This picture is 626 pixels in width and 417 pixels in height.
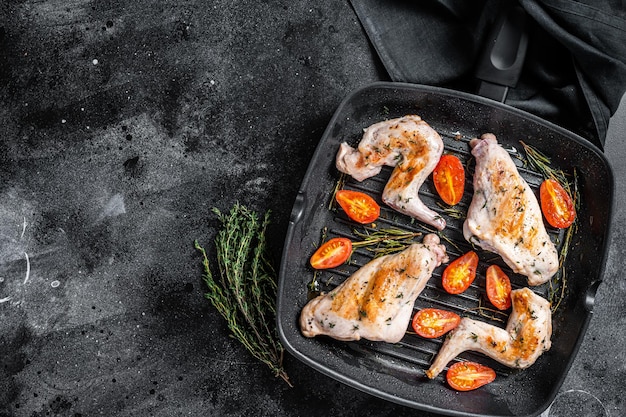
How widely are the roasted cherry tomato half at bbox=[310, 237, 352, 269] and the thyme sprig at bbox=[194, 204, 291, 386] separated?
10.2 inches

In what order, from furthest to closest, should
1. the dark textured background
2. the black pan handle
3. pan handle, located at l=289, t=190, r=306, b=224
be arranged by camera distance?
the dark textured background, the black pan handle, pan handle, located at l=289, t=190, r=306, b=224

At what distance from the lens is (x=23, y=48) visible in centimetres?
336

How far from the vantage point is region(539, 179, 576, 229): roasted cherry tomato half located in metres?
3.08

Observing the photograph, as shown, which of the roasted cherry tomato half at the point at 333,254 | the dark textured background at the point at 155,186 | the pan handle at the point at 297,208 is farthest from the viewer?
the dark textured background at the point at 155,186

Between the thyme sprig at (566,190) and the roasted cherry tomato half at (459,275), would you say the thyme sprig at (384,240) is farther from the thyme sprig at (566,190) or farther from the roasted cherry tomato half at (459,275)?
the thyme sprig at (566,190)

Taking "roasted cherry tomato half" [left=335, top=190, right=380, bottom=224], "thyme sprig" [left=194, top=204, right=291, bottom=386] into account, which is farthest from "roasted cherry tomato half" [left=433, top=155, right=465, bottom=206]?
"thyme sprig" [left=194, top=204, right=291, bottom=386]

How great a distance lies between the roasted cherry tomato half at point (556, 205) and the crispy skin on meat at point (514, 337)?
15.0 inches

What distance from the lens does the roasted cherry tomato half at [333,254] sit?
3057 mm

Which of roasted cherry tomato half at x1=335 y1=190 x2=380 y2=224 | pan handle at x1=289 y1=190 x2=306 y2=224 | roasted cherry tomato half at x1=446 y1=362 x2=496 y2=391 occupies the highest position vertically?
pan handle at x1=289 y1=190 x2=306 y2=224

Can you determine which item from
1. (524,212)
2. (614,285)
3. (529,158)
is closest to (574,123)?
(529,158)

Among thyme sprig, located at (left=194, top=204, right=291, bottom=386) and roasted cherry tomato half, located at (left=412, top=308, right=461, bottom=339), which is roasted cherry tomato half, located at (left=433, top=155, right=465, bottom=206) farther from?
thyme sprig, located at (left=194, top=204, right=291, bottom=386)

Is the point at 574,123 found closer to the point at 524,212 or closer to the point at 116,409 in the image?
the point at 524,212

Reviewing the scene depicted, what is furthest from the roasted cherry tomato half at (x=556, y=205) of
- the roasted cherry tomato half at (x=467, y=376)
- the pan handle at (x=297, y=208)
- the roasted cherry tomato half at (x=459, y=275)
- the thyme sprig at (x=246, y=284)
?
the thyme sprig at (x=246, y=284)

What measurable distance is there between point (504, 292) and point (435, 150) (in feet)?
2.58
